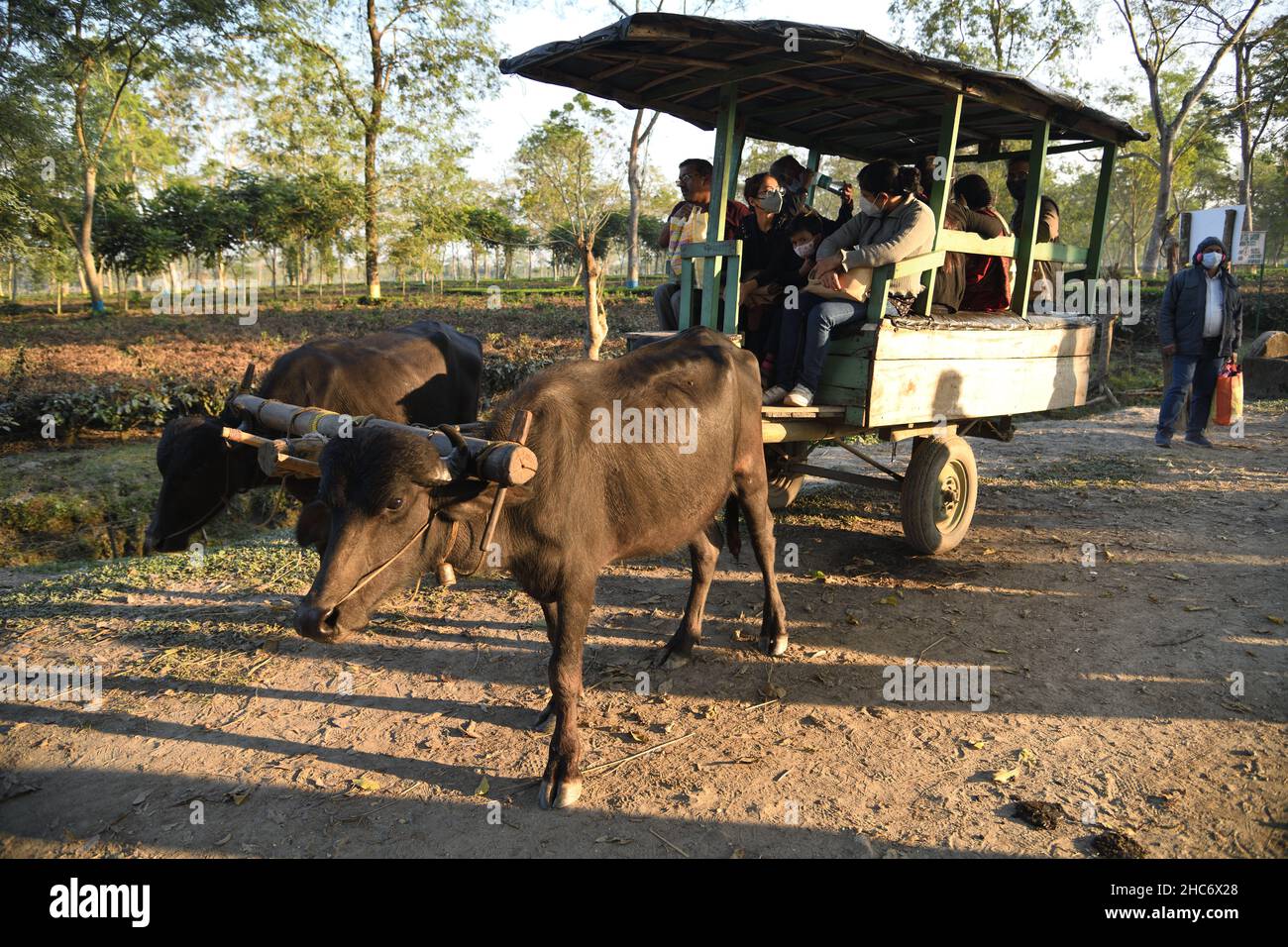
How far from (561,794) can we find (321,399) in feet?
11.0

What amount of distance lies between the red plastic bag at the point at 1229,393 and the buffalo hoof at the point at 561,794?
9848 mm

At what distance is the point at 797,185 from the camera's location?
6.43 meters

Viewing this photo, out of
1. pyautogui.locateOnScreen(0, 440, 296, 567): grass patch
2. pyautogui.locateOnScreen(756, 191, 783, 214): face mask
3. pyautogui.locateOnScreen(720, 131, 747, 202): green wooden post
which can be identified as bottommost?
pyautogui.locateOnScreen(0, 440, 296, 567): grass patch

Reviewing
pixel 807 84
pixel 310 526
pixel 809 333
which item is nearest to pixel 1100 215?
pixel 807 84

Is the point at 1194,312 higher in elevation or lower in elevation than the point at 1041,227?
lower

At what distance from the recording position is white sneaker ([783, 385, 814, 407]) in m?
4.96

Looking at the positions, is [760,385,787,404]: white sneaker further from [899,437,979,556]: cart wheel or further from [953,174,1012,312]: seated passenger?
[953,174,1012,312]: seated passenger

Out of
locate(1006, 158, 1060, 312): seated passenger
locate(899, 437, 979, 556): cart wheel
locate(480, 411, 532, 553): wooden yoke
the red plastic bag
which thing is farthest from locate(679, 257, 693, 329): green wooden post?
the red plastic bag

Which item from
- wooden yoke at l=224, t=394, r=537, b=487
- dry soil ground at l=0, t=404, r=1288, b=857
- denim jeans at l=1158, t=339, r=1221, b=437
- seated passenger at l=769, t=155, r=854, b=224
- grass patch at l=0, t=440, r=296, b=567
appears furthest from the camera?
denim jeans at l=1158, t=339, r=1221, b=437

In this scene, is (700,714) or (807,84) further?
(807,84)

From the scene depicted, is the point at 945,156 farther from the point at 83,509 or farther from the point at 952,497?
the point at 83,509

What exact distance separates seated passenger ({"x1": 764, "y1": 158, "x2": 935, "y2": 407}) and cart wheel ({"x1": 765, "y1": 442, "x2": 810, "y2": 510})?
0.60m

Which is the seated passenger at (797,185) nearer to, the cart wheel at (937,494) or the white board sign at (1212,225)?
the cart wheel at (937,494)

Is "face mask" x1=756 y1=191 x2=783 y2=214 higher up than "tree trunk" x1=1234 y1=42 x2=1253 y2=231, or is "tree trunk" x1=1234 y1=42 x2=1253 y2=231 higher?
"tree trunk" x1=1234 y1=42 x2=1253 y2=231
